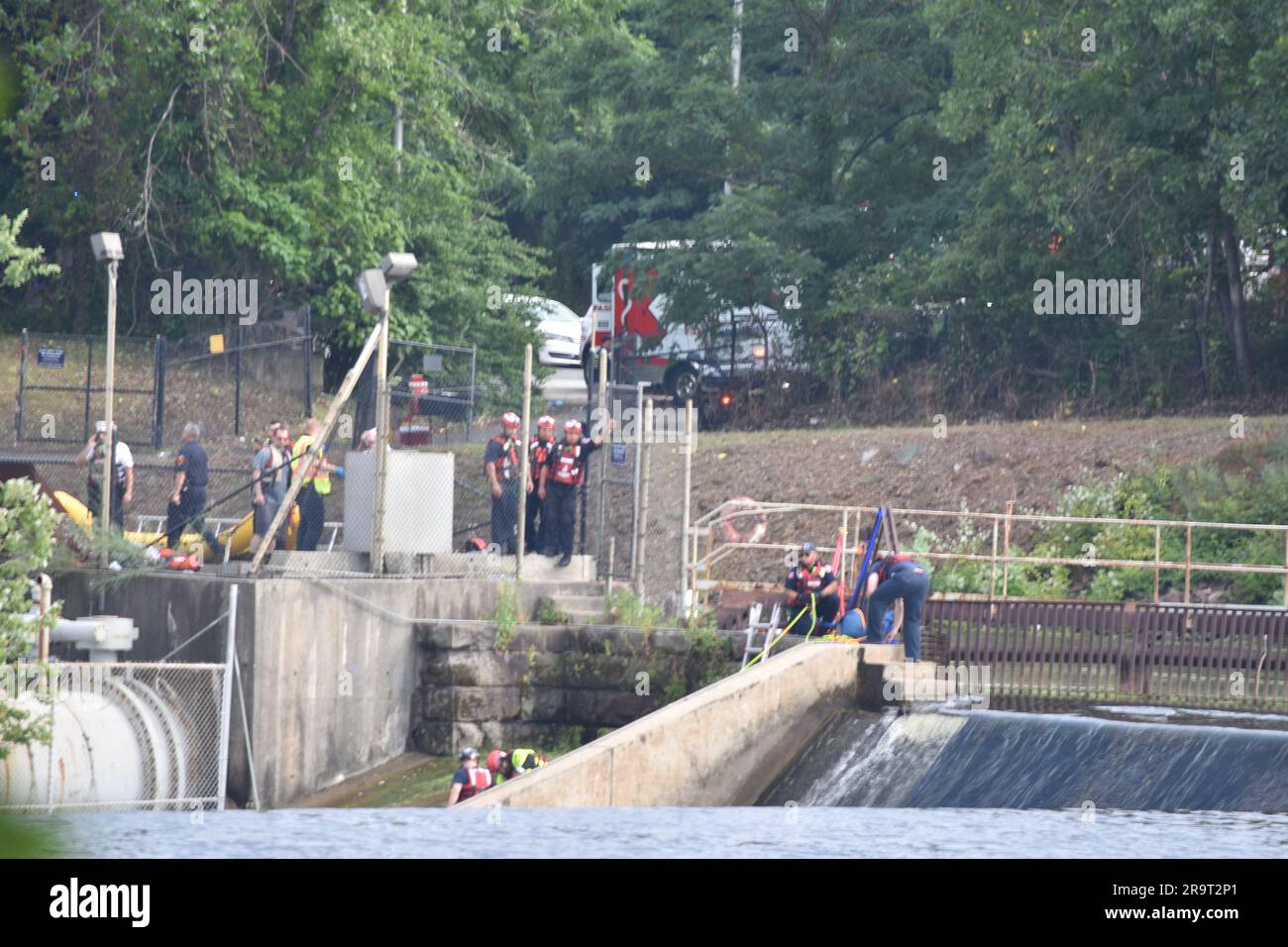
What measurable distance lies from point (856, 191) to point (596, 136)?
16.6 feet

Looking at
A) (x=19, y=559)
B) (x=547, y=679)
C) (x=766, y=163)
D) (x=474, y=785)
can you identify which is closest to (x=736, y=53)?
(x=766, y=163)

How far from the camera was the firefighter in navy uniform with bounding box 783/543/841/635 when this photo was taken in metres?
19.6

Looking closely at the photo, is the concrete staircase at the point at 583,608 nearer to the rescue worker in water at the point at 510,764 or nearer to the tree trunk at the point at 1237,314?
the rescue worker in water at the point at 510,764

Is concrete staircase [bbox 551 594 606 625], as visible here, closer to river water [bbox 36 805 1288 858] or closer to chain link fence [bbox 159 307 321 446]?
river water [bbox 36 805 1288 858]

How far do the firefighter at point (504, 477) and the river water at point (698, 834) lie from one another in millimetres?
5304

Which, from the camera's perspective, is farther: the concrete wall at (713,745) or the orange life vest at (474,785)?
the orange life vest at (474,785)

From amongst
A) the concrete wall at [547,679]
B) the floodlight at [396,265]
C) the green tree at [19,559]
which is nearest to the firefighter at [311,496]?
the concrete wall at [547,679]

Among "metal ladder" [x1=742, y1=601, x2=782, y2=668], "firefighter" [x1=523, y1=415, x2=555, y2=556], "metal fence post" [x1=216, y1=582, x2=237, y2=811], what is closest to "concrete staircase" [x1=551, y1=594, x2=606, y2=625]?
"firefighter" [x1=523, y1=415, x2=555, y2=556]

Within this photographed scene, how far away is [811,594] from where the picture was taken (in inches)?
773

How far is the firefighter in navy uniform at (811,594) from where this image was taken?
19625mm

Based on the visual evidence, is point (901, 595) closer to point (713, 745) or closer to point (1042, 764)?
point (1042, 764)

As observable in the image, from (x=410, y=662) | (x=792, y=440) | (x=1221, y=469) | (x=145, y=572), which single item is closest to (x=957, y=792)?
(x=410, y=662)

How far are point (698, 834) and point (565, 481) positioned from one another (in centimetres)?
697

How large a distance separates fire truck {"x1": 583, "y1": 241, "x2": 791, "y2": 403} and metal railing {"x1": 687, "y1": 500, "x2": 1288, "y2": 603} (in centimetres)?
694
